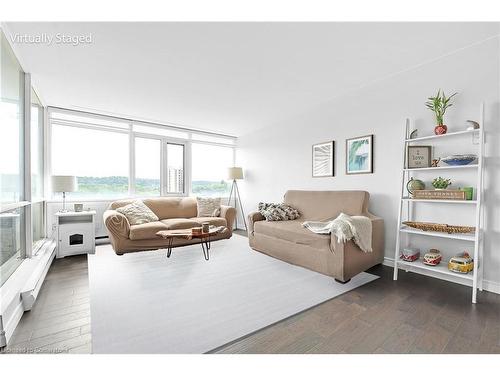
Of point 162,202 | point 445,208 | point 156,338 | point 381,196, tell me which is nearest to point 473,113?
point 445,208

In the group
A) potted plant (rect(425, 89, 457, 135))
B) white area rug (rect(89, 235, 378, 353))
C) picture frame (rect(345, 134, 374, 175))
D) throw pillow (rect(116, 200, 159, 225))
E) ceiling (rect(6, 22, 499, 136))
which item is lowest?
white area rug (rect(89, 235, 378, 353))

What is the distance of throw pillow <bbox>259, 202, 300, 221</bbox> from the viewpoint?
Result: 3684 mm

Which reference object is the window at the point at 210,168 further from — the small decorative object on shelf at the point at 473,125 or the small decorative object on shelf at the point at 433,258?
the small decorative object on shelf at the point at 473,125

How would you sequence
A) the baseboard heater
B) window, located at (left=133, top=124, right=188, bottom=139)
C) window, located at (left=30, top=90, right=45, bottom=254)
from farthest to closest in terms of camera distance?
window, located at (left=133, top=124, right=188, bottom=139), window, located at (left=30, top=90, right=45, bottom=254), the baseboard heater

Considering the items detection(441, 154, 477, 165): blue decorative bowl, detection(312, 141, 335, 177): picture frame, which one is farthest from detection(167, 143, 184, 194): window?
detection(441, 154, 477, 165): blue decorative bowl

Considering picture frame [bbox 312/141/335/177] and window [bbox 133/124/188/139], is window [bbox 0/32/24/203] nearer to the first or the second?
window [bbox 133/124/188/139]

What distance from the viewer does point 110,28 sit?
76.6 inches

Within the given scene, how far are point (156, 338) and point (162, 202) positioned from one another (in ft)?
10.7

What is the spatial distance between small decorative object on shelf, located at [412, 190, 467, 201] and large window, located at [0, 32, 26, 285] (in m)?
3.86

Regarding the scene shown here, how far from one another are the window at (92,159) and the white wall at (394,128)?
3.12 m

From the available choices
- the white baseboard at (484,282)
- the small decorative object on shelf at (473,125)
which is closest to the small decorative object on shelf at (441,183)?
the small decorative object on shelf at (473,125)

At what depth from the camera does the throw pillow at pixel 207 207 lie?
15.2 ft

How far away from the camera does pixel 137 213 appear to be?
3863 mm
